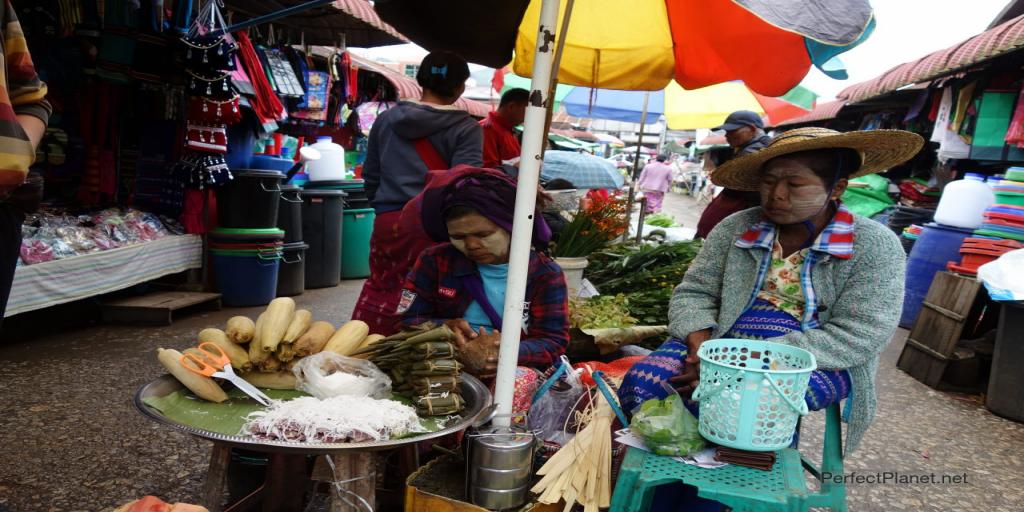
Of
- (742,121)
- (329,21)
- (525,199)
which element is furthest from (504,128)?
(329,21)

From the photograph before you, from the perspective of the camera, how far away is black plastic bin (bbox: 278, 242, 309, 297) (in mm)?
6641

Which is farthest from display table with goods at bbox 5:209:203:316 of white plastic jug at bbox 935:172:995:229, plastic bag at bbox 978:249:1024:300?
white plastic jug at bbox 935:172:995:229

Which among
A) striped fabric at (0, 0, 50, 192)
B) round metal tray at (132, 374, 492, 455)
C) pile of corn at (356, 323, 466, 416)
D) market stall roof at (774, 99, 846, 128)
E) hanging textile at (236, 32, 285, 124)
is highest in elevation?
market stall roof at (774, 99, 846, 128)

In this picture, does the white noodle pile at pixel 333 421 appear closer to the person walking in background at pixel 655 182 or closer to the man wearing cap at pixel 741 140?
the man wearing cap at pixel 741 140

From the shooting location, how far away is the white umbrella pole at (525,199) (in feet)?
6.20

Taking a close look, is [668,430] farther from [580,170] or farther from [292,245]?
[580,170]

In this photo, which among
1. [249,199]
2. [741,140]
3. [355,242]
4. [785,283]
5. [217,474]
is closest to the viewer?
[217,474]

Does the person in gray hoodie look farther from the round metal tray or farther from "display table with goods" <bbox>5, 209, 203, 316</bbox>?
"display table with goods" <bbox>5, 209, 203, 316</bbox>

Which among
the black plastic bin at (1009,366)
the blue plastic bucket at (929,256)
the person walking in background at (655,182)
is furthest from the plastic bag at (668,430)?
the person walking in background at (655,182)

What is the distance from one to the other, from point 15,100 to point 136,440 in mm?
2028

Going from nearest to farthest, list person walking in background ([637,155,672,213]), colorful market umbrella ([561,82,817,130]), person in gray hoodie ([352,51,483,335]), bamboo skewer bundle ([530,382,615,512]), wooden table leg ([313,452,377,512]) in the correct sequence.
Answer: wooden table leg ([313,452,377,512]) < bamboo skewer bundle ([530,382,615,512]) < person in gray hoodie ([352,51,483,335]) < colorful market umbrella ([561,82,817,130]) < person walking in background ([637,155,672,213])

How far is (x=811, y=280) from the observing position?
2.37 metres

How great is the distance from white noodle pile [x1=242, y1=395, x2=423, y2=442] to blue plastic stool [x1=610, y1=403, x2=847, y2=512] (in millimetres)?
640

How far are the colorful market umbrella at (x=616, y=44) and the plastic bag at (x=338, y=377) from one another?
39 cm
